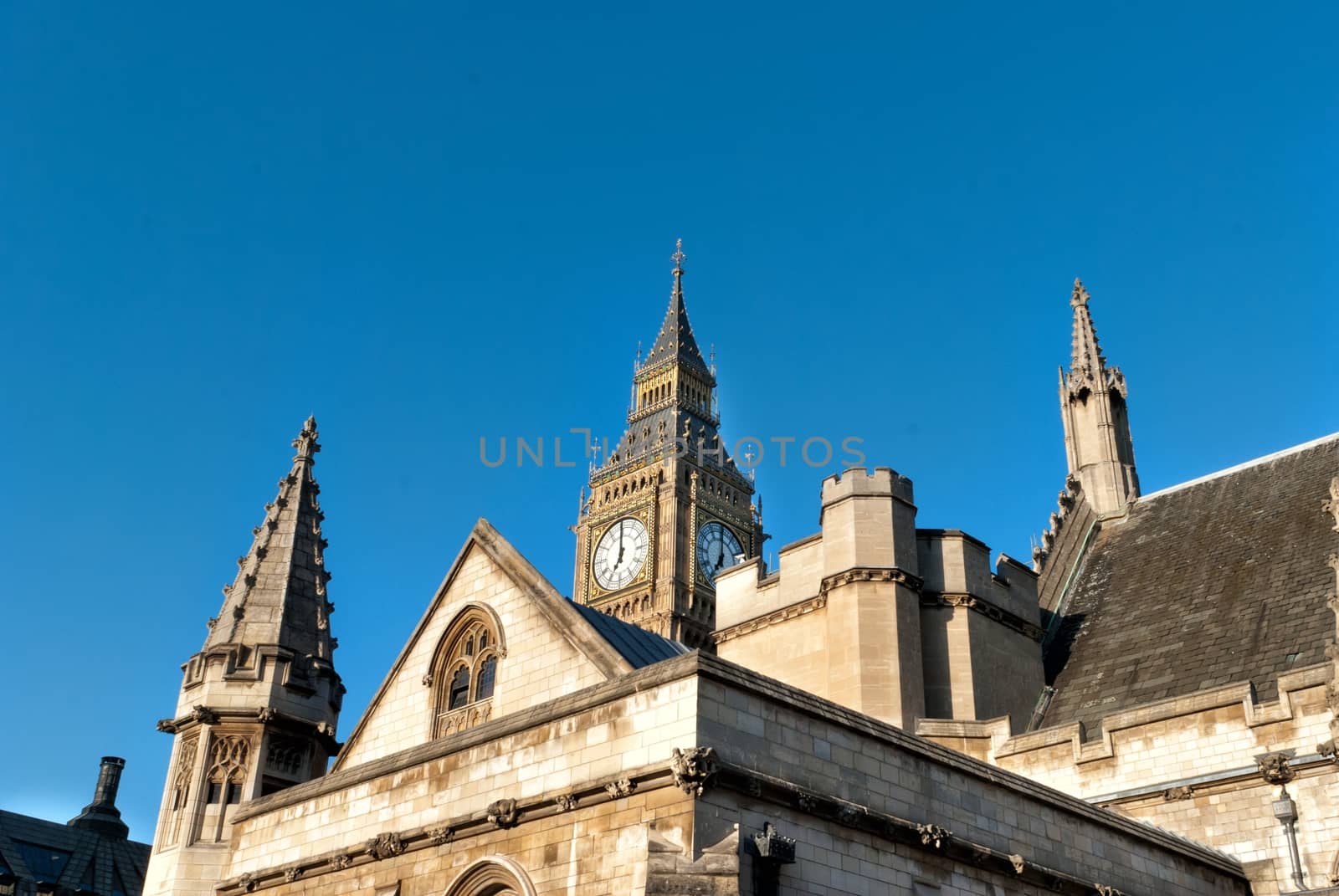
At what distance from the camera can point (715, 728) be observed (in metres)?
14.6

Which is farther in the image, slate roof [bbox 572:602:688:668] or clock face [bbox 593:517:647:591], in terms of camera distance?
clock face [bbox 593:517:647:591]

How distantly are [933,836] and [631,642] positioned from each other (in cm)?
736

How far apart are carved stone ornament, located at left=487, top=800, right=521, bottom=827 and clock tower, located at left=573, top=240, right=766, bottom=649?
71.2 metres

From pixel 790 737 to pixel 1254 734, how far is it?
10.6 m

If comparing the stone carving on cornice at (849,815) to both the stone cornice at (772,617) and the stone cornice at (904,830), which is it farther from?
the stone cornice at (772,617)

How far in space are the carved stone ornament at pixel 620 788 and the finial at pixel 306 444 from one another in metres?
16.7

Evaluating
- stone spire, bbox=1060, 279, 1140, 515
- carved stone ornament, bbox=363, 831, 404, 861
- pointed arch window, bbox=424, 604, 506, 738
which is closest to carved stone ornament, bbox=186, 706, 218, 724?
pointed arch window, bbox=424, 604, 506, 738

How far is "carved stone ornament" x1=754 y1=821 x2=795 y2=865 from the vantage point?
13.9 meters

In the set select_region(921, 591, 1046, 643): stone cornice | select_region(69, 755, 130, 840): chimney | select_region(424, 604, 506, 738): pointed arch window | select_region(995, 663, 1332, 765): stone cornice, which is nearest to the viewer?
select_region(424, 604, 506, 738): pointed arch window

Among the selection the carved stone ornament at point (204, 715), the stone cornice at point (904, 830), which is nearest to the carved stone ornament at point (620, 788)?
the stone cornice at point (904, 830)

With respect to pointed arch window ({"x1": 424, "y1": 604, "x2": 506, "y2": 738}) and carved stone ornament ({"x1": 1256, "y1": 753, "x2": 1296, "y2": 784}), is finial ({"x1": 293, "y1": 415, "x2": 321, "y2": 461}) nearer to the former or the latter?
pointed arch window ({"x1": 424, "y1": 604, "x2": 506, "y2": 738})

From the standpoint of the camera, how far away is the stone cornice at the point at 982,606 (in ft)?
92.8

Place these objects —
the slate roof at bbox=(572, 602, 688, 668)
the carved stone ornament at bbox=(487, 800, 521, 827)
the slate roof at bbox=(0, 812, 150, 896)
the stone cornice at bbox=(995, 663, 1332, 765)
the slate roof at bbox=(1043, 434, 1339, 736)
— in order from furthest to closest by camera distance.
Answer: the slate roof at bbox=(0, 812, 150, 896) < the slate roof at bbox=(1043, 434, 1339, 736) < the stone cornice at bbox=(995, 663, 1332, 765) < the slate roof at bbox=(572, 602, 688, 668) < the carved stone ornament at bbox=(487, 800, 521, 827)

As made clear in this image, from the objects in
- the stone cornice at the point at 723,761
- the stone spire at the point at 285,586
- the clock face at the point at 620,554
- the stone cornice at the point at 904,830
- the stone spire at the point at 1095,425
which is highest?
the clock face at the point at 620,554
